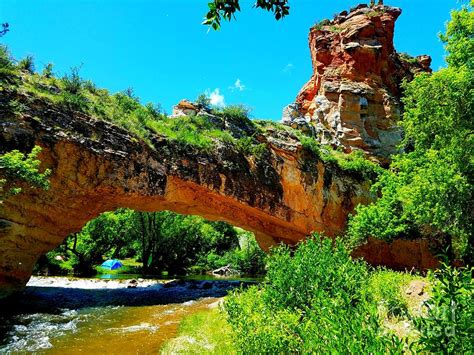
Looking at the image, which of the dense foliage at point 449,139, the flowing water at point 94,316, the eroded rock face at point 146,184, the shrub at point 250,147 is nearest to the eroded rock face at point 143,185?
the eroded rock face at point 146,184

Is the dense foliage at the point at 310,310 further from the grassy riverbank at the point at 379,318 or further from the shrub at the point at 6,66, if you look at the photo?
the shrub at the point at 6,66

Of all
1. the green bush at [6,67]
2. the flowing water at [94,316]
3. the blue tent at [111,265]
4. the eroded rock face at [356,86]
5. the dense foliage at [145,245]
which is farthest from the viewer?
the blue tent at [111,265]

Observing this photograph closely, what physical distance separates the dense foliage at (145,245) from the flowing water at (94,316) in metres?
8.34

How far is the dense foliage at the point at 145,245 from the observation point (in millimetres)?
31547

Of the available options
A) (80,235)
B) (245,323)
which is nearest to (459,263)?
(245,323)

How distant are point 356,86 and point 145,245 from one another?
83.5 feet

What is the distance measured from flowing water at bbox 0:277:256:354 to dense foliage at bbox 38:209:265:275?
27.4 feet

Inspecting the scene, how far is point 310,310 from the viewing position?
5895mm

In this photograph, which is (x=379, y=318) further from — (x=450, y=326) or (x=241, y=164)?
(x=241, y=164)

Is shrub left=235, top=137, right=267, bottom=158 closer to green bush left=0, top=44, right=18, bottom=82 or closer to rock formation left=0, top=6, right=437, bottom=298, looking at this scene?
rock formation left=0, top=6, right=437, bottom=298

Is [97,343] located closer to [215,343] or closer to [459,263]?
[215,343]

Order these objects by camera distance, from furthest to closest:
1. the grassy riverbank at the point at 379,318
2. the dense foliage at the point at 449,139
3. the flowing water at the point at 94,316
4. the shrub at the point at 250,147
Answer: the shrub at the point at 250,147
the dense foliage at the point at 449,139
the flowing water at the point at 94,316
the grassy riverbank at the point at 379,318

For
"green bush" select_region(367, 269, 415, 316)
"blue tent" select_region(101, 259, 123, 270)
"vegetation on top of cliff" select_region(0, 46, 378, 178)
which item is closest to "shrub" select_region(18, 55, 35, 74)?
"vegetation on top of cliff" select_region(0, 46, 378, 178)

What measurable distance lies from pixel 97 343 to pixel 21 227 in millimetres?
7582
